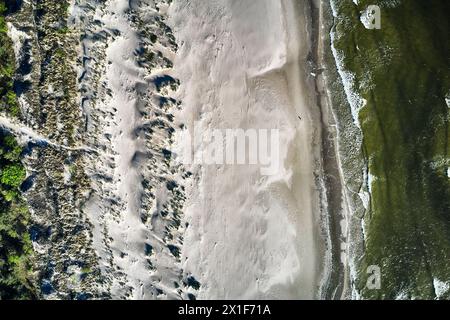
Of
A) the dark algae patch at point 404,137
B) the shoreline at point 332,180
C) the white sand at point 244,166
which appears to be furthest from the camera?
the shoreline at point 332,180

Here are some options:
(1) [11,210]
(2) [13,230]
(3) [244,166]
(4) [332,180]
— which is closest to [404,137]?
(4) [332,180]

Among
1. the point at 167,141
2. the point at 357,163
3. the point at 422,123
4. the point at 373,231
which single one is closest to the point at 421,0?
the point at 422,123

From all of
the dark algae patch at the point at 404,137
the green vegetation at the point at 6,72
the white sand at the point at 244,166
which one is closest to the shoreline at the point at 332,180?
the white sand at the point at 244,166

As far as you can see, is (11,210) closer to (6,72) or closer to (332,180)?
(6,72)

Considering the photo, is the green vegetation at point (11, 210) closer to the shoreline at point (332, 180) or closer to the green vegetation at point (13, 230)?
the green vegetation at point (13, 230)

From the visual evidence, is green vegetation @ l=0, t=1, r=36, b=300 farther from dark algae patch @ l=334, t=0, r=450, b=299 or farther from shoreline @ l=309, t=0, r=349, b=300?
dark algae patch @ l=334, t=0, r=450, b=299

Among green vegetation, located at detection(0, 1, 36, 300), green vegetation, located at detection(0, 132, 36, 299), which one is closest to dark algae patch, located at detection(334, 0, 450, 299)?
green vegetation, located at detection(0, 1, 36, 300)
